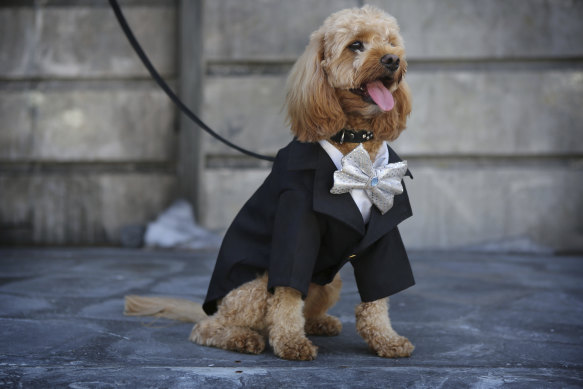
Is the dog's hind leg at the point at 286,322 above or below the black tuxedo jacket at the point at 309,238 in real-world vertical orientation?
below

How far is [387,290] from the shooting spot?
7.71 feet

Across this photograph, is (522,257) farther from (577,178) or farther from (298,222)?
(298,222)

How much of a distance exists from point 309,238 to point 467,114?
3712 mm

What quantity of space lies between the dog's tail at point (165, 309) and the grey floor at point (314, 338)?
0.15 feet

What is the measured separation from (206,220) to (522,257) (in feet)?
9.53

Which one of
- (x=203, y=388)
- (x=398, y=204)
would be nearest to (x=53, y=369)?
(x=203, y=388)

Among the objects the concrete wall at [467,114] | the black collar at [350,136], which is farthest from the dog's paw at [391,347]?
the concrete wall at [467,114]

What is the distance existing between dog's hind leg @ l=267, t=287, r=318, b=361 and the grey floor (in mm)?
71

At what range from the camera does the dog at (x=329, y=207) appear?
225 centimetres

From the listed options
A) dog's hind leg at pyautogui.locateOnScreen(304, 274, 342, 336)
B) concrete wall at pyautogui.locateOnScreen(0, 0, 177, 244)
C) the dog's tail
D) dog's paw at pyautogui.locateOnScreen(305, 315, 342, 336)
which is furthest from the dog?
concrete wall at pyautogui.locateOnScreen(0, 0, 177, 244)

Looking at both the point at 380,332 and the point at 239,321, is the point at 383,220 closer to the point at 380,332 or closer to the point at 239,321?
the point at 380,332

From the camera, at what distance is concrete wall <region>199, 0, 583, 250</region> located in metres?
5.42

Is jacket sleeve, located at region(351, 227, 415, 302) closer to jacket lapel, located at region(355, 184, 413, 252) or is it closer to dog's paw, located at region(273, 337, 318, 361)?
jacket lapel, located at region(355, 184, 413, 252)

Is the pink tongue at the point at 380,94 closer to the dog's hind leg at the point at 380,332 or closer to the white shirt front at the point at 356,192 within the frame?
the white shirt front at the point at 356,192
